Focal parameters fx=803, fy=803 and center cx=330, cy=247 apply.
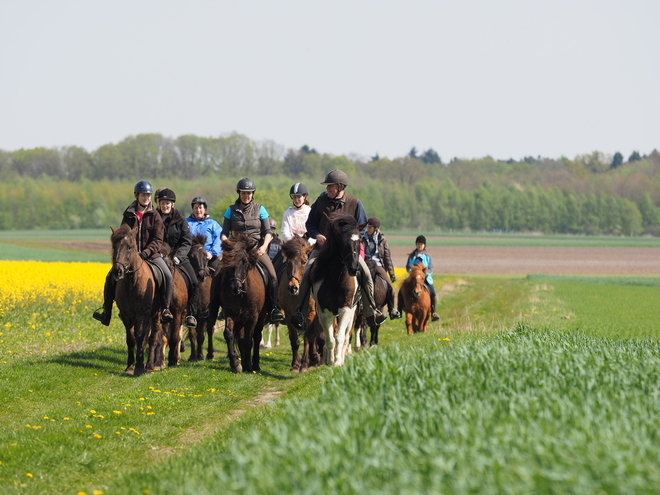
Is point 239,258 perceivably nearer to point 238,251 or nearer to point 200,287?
point 238,251

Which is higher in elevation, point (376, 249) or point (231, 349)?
point (376, 249)

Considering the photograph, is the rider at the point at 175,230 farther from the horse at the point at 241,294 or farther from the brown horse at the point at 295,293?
the brown horse at the point at 295,293

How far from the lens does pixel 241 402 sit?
10.3 metres

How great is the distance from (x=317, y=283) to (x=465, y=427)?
692 centimetres

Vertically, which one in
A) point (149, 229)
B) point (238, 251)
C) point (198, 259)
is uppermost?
point (149, 229)

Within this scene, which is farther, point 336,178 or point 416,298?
point 416,298

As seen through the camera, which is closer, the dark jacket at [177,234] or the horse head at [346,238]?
the horse head at [346,238]

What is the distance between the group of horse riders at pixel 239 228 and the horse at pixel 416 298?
7.87 ft

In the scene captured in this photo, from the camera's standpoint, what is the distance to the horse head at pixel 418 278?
17641mm

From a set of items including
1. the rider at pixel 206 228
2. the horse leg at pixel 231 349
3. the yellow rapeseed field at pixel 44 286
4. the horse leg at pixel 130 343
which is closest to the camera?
the horse leg at pixel 130 343

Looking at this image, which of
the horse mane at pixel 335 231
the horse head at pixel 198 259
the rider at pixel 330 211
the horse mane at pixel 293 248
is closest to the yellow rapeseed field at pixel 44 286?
the horse head at pixel 198 259

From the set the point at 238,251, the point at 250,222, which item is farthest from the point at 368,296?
the point at 250,222

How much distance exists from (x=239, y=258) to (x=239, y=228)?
1178 mm

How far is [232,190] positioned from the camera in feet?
392
